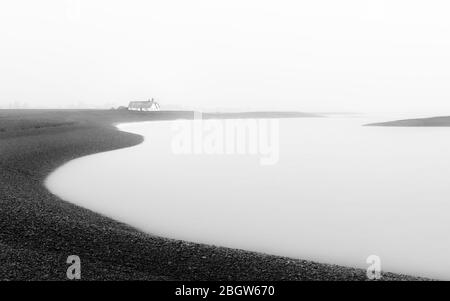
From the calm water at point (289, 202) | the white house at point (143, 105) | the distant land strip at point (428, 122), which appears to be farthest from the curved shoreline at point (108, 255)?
the white house at point (143, 105)

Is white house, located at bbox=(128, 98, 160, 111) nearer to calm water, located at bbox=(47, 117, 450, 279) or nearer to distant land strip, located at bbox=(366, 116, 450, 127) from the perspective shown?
distant land strip, located at bbox=(366, 116, 450, 127)

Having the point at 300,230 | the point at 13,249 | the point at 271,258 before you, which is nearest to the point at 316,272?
the point at 271,258

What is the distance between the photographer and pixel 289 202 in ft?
60.3

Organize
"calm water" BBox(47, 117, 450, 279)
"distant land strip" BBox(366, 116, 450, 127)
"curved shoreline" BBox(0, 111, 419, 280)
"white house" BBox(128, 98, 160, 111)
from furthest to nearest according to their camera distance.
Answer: "white house" BBox(128, 98, 160, 111) < "distant land strip" BBox(366, 116, 450, 127) < "calm water" BBox(47, 117, 450, 279) < "curved shoreline" BBox(0, 111, 419, 280)

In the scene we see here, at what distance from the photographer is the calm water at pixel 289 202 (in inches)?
502

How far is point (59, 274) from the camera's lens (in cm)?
907

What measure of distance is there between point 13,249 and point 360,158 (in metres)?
28.4

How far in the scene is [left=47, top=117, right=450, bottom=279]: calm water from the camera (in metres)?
12.8

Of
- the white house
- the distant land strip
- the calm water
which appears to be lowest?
the calm water

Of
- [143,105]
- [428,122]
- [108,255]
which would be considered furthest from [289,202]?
[143,105]

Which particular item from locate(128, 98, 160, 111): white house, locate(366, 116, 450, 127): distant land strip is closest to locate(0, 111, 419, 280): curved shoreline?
locate(366, 116, 450, 127): distant land strip

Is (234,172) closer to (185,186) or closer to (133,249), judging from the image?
(185,186)

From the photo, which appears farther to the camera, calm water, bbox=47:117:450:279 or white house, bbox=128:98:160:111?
white house, bbox=128:98:160:111

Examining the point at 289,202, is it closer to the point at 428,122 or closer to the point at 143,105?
the point at 428,122
